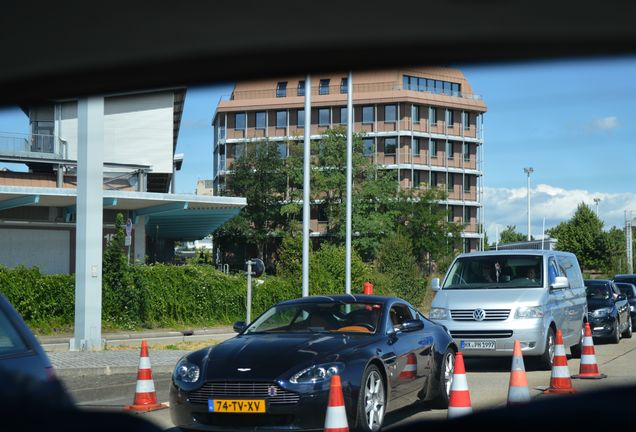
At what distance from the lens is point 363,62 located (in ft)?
10.2

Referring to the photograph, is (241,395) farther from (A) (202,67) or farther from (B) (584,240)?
(B) (584,240)

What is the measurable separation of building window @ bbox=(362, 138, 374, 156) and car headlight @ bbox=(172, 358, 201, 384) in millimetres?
64158

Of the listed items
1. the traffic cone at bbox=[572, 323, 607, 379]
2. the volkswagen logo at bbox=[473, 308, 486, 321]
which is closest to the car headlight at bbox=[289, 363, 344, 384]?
the traffic cone at bbox=[572, 323, 607, 379]

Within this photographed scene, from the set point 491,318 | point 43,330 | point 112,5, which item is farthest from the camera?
point 43,330

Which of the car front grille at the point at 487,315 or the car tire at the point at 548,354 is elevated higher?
the car front grille at the point at 487,315

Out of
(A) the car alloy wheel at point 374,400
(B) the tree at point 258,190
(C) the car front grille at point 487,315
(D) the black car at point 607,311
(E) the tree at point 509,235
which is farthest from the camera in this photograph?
(E) the tree at point 509,235

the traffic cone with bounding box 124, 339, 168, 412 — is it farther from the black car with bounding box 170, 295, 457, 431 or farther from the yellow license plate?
the yellow license plate

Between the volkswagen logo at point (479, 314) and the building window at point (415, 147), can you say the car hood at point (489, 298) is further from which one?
the building window at point (415, 147)

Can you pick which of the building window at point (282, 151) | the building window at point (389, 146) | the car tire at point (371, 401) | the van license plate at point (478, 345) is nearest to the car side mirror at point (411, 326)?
the car tire at point (371, 401)

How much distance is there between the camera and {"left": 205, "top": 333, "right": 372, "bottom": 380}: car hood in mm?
A: 8438

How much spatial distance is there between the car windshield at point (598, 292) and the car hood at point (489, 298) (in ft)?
30.2

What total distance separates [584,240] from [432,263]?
13.2 m

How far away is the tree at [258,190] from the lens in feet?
237

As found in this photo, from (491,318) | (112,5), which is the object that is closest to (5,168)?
(112,5)
